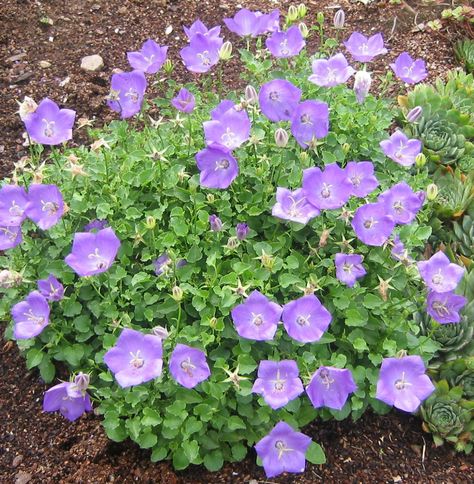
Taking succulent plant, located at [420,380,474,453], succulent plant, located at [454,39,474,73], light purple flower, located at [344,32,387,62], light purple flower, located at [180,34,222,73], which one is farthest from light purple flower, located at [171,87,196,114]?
succulent plant, located at [454,39,474,73]

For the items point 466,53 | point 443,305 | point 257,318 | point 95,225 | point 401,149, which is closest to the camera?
point 257,318

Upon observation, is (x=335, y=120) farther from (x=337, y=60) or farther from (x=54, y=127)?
(x=54, y=127)

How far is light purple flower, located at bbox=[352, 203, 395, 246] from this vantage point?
2.38 m

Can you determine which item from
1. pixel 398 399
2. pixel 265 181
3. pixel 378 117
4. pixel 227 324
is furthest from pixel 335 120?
pixel 398 399

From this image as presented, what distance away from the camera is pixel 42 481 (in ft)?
8.04

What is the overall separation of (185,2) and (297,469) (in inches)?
132

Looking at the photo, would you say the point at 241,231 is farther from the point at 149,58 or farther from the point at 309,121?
the point at 149,58

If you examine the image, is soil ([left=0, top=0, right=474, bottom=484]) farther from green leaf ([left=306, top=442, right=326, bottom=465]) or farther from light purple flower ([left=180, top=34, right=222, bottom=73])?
light purple flower ([left=180, top=34, right=222, bottom=73])

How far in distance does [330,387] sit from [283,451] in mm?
258

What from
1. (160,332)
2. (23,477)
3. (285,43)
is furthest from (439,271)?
(23,477)

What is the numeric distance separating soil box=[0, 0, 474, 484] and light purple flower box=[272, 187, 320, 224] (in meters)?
0.87

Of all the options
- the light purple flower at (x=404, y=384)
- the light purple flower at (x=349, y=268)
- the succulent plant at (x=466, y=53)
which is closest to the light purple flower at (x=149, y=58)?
the light purple flower at (x=349, y=268)

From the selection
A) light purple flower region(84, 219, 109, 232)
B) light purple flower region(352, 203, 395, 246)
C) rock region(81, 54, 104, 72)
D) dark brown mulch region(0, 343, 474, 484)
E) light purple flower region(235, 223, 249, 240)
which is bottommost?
dark brown mulch region(0, 343, 474, 484)

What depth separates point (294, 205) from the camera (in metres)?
2.35
